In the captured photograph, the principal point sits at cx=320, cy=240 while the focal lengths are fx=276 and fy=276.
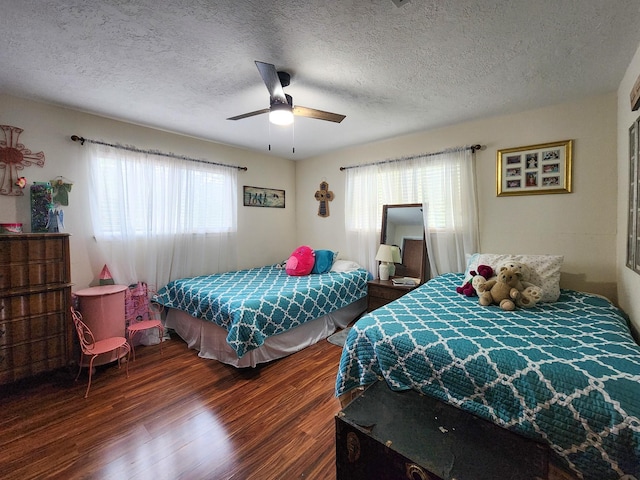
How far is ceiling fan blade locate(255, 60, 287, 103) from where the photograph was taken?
1.63 meters

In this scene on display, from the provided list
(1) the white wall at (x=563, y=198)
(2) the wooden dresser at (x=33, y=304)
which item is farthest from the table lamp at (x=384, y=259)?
(2) the wooden dresser at (x=33, y=304)

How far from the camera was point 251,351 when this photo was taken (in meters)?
2.43

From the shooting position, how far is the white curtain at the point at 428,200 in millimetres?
3010

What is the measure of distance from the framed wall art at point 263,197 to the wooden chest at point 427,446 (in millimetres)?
3294

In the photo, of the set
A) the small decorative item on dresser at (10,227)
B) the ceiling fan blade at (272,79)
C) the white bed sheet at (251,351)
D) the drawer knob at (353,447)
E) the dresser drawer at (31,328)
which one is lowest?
the white bed sheet at (251,351)

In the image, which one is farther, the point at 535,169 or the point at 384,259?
the point at 384,259

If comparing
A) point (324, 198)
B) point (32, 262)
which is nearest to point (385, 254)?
point (324, 198)

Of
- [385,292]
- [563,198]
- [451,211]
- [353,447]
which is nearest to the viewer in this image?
[353,447]

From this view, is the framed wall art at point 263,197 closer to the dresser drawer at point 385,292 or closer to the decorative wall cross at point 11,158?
the dresser drawer at point 385,292

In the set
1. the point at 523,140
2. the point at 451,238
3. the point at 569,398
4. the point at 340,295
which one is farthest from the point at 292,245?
the point at 569,398

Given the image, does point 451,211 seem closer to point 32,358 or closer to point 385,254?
point 385,254

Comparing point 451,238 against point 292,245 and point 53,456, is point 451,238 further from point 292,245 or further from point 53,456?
point 53,456

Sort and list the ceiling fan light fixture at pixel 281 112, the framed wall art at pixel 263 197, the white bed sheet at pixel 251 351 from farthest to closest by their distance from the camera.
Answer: the framed wall art at pixel 263 197, the white bed sheet at pixel 251 351, the ceiling fan light fixture at pixel 281 112

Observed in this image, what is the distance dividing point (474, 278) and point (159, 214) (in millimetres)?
3278
